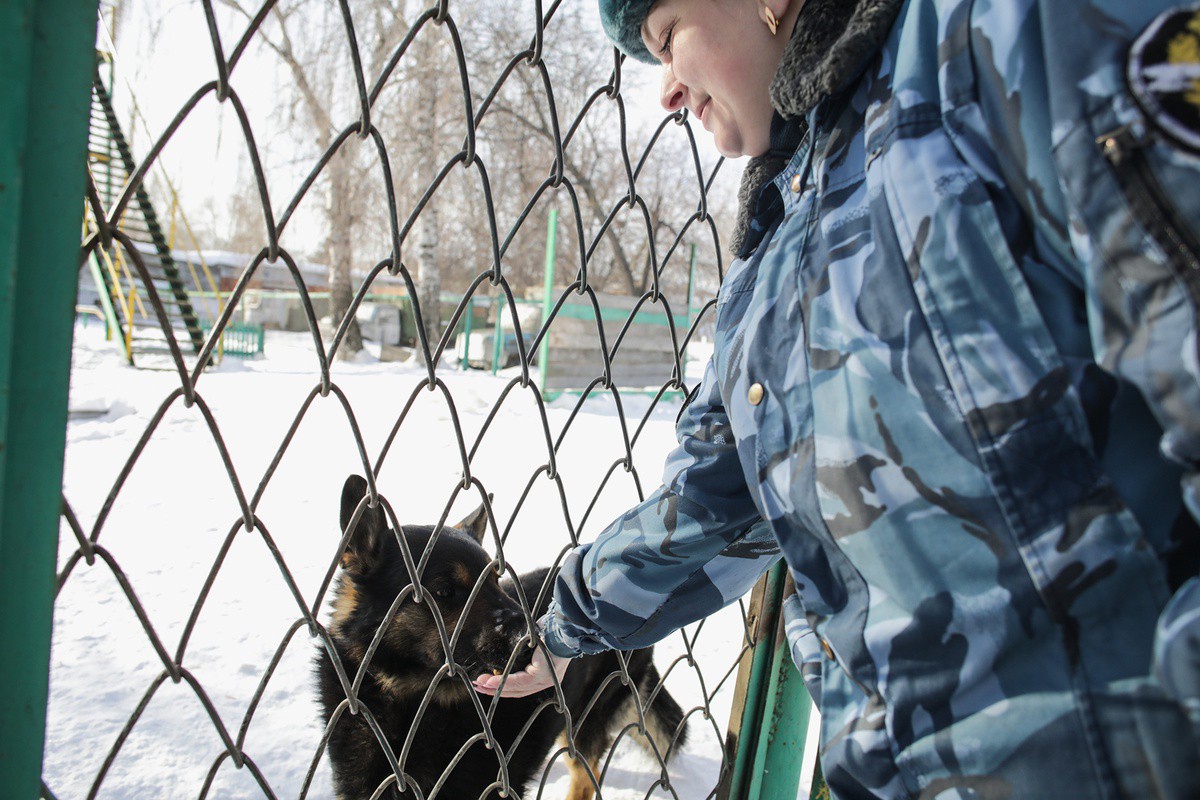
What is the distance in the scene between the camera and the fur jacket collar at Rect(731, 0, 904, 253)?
2.73ft

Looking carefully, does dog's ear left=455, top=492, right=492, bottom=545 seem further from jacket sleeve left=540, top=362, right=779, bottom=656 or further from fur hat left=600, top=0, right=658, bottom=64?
fur hat left=600, top=0, right=658, bottom=64

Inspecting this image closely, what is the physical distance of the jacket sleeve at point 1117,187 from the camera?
22.8 inches

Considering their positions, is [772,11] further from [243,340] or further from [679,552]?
[243,340]

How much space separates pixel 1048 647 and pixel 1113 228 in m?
0.40

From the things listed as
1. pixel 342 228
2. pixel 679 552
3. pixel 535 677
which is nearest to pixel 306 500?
pixel 535 677

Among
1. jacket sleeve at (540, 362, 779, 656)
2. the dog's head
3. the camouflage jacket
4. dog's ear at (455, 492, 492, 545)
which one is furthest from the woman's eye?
dog's ear at (455, 492, 492, 545)

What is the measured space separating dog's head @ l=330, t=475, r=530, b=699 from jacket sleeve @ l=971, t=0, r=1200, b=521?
1.98m

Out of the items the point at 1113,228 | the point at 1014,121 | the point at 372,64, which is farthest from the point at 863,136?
the point at 372,64

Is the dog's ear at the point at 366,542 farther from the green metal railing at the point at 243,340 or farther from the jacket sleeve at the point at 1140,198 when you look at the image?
the green metal railing at the point at 243,340

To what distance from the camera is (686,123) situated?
1.78 m

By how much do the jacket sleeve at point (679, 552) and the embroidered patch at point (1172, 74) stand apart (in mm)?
731

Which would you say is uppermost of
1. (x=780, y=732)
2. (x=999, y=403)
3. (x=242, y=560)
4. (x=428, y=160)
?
(x=428, y=160)

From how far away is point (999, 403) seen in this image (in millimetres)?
694

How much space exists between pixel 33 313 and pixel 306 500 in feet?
15.6
